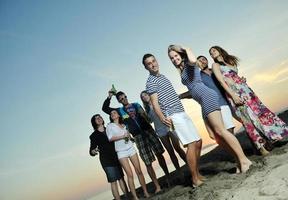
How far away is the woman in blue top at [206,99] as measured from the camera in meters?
4.49

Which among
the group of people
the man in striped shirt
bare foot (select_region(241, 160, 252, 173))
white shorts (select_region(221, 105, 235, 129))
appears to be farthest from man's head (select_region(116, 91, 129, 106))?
bare foot (select_region(241, 160, 252, 173))

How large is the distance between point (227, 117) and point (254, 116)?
48 cm

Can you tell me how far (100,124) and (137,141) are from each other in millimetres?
763

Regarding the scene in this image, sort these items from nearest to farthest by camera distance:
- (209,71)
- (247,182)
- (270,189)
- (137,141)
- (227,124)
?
1. (270,189)
2. (247,182)
3. (227,124)
4. (209,71)
5. (137,141)

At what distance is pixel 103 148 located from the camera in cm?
644

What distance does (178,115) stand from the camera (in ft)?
15.5

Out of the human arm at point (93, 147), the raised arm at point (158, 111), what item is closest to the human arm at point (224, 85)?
the raised arm at point (158, 111)

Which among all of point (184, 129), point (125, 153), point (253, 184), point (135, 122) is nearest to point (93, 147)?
point (125, 153)

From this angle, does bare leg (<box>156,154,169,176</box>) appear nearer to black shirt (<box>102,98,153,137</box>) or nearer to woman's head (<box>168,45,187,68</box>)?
black shirt (<box>102,98,153,137</box>)

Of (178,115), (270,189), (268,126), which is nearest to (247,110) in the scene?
(268,126)

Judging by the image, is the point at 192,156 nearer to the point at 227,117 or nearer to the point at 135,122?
the point at 227,117

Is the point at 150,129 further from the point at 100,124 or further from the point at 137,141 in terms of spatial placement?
the point at 100,124

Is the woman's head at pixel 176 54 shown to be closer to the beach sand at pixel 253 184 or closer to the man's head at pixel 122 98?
the beach sand at pixel 253 184

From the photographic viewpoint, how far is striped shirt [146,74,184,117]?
15.7ft
